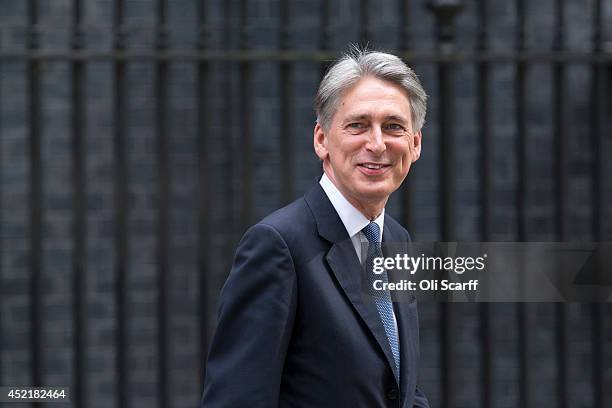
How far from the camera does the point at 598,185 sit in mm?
4445

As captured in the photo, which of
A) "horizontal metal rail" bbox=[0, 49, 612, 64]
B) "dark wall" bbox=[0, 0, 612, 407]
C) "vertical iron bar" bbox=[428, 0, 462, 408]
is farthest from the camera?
"dark wall" bbox=[0, 0, 612, 407]

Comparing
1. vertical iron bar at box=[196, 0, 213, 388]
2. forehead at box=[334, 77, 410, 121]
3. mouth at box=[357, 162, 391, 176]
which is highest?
vertical iron bar at box=[196, 0, 213, 388]

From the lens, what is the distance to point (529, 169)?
561cm

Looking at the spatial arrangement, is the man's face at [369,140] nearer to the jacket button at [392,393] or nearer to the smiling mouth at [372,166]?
the smiling mouth at [372,166]

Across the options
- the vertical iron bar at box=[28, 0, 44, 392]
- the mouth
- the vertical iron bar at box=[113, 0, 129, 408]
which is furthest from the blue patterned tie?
the vertical iron bar at box=[28, 0, 44, 392]

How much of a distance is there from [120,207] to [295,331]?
2189 mm

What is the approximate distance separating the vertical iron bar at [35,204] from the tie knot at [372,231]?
6.97 ft

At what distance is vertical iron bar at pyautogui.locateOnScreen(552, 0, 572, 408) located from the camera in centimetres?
437

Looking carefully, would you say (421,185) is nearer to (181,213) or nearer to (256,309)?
(181,213)

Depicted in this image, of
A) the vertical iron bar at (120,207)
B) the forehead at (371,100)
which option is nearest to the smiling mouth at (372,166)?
the forehead at (371,100)

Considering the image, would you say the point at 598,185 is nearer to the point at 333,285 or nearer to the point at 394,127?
the point at 394,127

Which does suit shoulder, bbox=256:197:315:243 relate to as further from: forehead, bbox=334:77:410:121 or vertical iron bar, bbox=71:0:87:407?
vertical iron bar, bbox=71:0:87:407

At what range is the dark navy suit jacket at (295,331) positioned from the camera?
2.12 meters

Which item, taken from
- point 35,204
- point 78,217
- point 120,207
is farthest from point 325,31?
point 35,204
